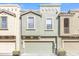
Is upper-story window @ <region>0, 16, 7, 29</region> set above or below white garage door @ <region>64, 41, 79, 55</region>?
above

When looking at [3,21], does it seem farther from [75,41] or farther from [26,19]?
[75,41]

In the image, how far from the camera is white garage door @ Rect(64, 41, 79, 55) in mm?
18594

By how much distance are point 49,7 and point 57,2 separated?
0.21 metres

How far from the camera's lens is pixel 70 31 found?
731 inches

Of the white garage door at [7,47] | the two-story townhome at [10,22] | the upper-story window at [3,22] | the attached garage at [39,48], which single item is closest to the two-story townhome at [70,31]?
the attached garage at [39,48]

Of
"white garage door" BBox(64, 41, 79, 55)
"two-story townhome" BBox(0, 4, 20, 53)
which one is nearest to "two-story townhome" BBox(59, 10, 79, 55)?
"white garage door" BBox(64, 41, 79, 55)

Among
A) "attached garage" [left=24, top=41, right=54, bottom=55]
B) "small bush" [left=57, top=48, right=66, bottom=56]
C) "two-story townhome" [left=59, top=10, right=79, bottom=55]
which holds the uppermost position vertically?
"two-story townhome" [left=59, top=10, right=79, bottom=55]

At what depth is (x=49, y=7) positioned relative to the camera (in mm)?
18562

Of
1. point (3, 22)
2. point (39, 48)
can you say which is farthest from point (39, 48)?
point (3, 22)

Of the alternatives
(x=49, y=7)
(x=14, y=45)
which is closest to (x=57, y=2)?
(x=49, y=7)

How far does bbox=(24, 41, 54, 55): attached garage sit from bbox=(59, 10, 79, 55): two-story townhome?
282 millimetres

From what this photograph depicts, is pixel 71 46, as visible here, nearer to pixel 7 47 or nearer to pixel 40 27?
pixel 40 27

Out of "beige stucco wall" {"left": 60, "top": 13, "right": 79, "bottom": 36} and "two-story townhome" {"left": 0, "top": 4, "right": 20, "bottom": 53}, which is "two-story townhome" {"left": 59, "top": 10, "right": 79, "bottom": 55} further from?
"two-story townhome" {"left": 0, "top": 4, "right": 20, "bottom": 53}

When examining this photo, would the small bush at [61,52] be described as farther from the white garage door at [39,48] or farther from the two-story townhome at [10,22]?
the two-story townhome at [10,22]
